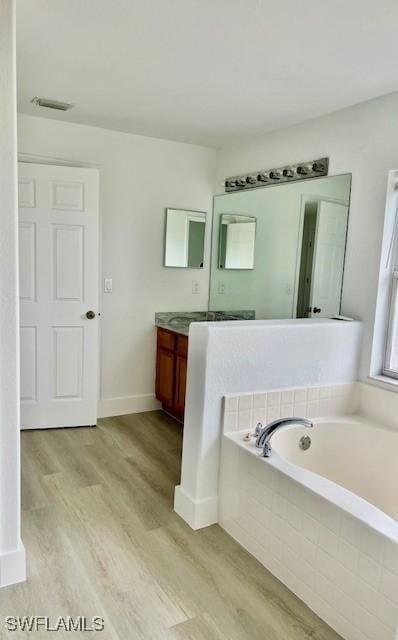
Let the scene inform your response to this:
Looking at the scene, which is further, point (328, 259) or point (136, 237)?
point (136, 237)

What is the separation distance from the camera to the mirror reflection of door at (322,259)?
9.70 feet

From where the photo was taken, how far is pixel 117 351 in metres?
3.96

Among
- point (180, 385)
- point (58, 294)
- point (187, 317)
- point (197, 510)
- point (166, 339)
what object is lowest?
point (197, 510)

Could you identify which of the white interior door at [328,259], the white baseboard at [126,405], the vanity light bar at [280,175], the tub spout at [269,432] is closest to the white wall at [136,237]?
the white baseboard at [126,405]

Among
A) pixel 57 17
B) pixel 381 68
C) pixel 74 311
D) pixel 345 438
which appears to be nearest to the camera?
pixel 57 17

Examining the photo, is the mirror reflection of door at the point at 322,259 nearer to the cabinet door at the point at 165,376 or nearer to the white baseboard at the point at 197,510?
the cabinet door at the point at 165,376

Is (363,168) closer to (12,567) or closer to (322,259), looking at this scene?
(322,259)

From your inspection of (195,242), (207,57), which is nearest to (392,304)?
(207,57)

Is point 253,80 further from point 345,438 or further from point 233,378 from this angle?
point 345,438

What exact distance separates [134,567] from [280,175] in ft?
8.83

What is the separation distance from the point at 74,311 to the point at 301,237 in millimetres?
1789

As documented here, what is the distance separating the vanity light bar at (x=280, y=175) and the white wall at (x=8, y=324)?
79.2 inches

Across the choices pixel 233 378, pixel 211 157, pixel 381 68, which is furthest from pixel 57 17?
pixel 211 157

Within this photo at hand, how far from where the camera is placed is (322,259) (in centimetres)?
310
